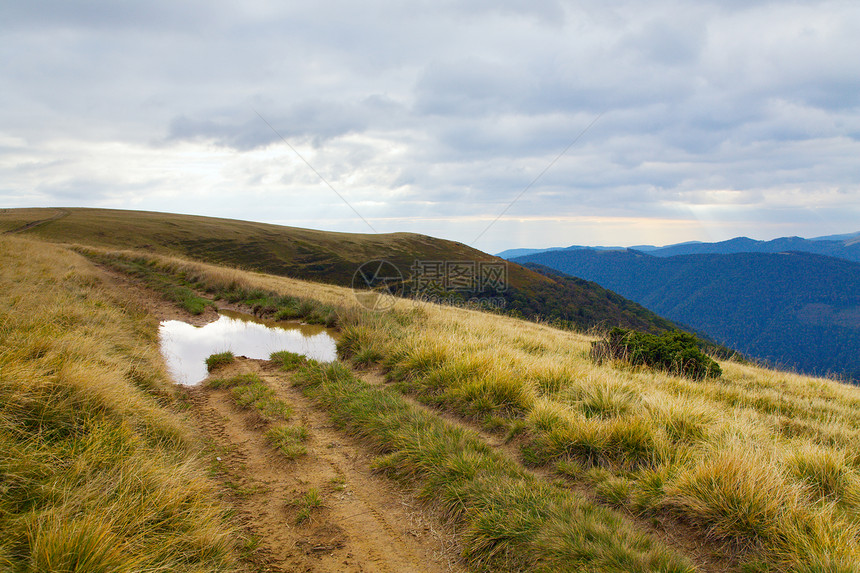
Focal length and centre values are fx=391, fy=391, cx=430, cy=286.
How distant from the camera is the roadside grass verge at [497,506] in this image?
9.86 feet

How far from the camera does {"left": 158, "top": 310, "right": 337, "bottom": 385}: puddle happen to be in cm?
921

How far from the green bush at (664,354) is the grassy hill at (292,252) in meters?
33.4

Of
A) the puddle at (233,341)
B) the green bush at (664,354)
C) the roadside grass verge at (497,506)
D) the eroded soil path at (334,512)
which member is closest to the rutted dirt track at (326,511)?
the eroded soil path at (334,512)

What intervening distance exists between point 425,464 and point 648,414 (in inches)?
115

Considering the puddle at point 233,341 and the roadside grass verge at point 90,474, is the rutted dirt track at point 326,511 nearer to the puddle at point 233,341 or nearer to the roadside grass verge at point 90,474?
the roadside grass verge at point 90,474

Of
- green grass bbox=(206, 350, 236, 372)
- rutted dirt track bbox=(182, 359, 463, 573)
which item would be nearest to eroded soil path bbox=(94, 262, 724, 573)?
rutted dirt track bbox=(182, 359, 463, 573)

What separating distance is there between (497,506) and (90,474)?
3482mm

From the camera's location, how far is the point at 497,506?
3631 mm

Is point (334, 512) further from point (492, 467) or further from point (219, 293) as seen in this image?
point (219, 293)

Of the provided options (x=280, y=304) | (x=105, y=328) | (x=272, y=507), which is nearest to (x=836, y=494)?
(x=272, y=507)

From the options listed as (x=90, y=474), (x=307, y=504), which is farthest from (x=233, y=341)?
(x=90, y=474)

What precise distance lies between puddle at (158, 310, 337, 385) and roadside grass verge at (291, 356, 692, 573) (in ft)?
15.8

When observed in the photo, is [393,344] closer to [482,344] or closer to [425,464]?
[482,344]

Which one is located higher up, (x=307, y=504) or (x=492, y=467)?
(x=492, y=467)
